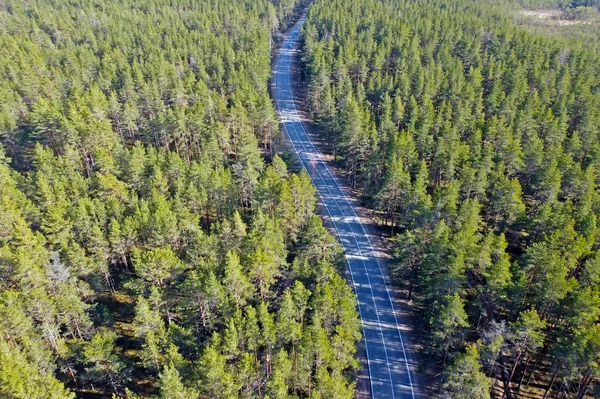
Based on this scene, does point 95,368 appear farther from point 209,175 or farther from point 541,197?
point 541,197

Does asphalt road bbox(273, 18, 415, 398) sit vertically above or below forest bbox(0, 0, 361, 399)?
below

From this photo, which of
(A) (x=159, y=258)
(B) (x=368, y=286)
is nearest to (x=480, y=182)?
(B) (x=368, y=286)

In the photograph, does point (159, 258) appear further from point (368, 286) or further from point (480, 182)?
point (480, 182)

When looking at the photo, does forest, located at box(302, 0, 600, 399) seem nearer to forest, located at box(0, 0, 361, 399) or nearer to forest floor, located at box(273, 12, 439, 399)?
forest floor, located at box(273, 12, 439, 399)

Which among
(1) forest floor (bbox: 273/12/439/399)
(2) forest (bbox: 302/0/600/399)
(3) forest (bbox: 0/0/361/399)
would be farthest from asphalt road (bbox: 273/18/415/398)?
(3) forest (bbox: 0/0/361/399)

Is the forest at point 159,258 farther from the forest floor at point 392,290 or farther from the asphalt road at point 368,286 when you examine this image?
the asphalt road at point 368,286

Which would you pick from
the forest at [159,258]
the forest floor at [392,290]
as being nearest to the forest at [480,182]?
the forest floor at [392,290]
